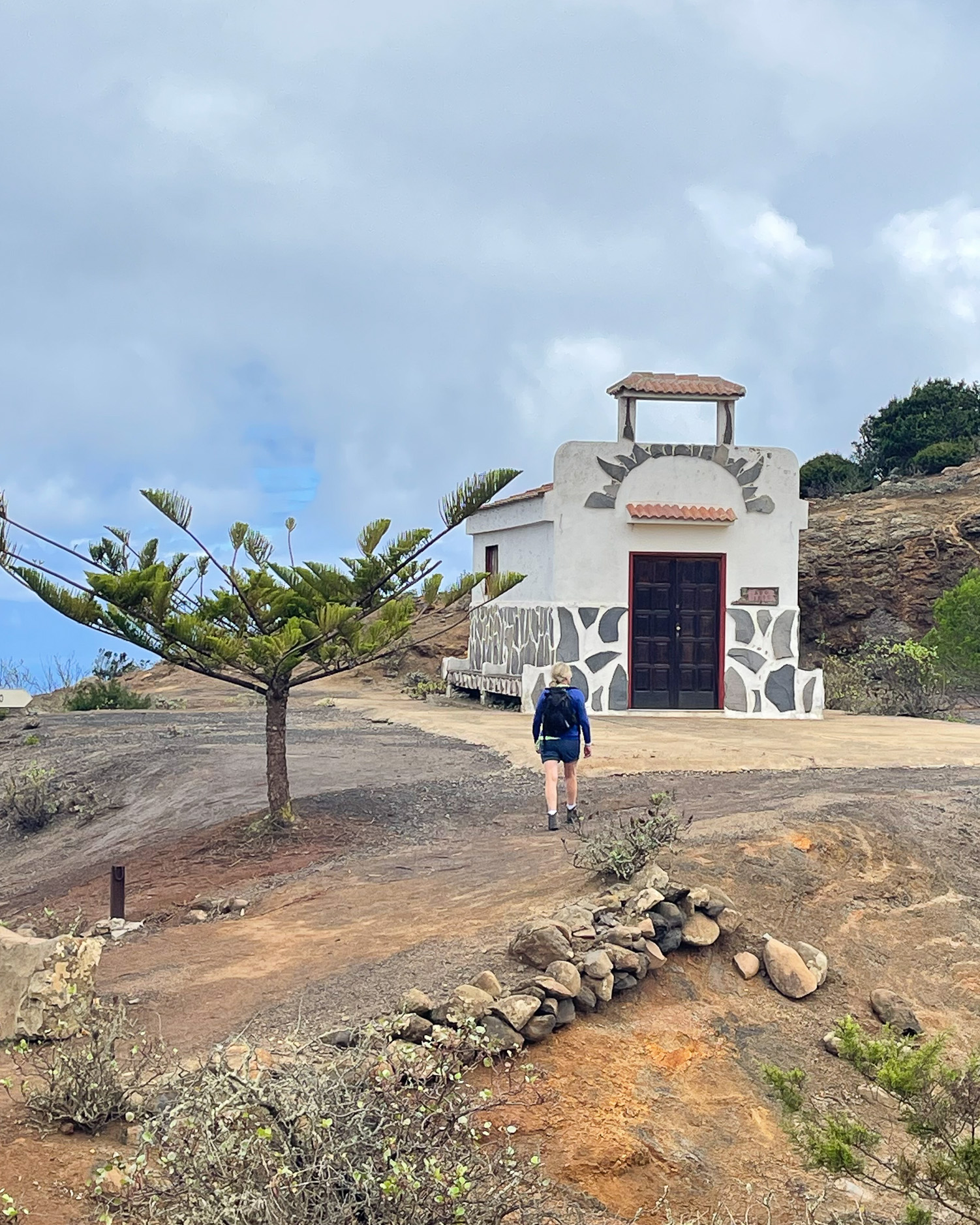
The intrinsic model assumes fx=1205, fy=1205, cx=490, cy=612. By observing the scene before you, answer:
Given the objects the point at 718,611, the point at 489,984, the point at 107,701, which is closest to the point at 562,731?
the point at 489,984

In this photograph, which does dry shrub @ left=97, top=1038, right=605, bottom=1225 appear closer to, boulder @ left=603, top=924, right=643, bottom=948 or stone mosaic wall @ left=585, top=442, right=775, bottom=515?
boulder @ left=603, top=924, right=643, bottom=948

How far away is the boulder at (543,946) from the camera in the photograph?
19.7 ft

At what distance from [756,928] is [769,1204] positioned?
2.33m

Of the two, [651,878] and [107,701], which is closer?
[651,878]

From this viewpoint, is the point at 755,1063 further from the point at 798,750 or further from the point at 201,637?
the point at 798,750

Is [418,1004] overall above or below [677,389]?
below

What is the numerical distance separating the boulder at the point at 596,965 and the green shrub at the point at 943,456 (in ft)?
91.2

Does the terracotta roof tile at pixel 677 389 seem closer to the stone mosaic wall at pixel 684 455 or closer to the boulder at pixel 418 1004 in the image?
the stone mosaic wall at pixel 684 455

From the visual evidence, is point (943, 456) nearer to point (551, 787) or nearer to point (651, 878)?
point (551, 787)

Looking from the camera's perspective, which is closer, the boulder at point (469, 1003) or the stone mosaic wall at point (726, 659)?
the boulder at point (469, 1003)

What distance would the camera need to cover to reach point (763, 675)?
18.9 meters

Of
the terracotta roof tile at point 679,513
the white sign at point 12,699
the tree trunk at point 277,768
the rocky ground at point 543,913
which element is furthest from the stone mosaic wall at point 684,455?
the white sign at point 12,699

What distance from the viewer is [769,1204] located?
4.82m

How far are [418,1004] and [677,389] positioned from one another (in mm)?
14866
